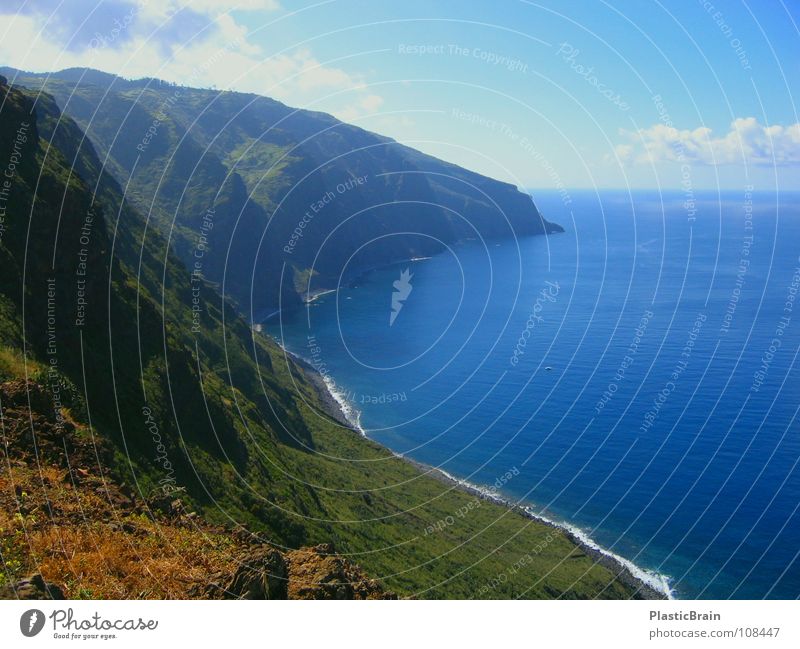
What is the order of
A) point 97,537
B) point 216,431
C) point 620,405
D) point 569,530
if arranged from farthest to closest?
1. point 620,405
2. point 569,530
3. point 216,431
4. point 97,537

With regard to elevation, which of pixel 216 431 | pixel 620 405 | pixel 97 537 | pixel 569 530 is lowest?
pixel 569 530

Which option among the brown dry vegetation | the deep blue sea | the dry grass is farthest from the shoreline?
the dry grass

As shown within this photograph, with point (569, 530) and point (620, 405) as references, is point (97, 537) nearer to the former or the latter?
point (569, 530)

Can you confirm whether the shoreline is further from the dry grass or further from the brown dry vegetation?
the dry grass

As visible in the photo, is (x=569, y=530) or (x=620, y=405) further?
Answer: (x=620, y=405)

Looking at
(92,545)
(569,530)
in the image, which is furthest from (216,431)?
(569,530)

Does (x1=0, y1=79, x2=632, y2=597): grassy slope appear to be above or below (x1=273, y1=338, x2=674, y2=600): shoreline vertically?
above
